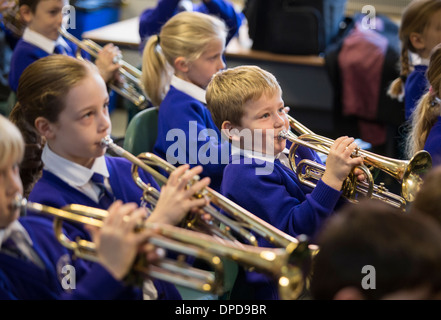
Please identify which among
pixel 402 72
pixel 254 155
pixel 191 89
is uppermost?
pixel 402 72

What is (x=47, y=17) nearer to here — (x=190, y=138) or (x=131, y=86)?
(x=131, y=86)

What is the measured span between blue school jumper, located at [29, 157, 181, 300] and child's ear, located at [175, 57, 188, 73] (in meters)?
0.77

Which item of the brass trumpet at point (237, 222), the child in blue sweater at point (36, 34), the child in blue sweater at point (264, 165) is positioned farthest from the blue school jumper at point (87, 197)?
the child in blue sweater at point (36, 34)

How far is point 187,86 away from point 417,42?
1.00m

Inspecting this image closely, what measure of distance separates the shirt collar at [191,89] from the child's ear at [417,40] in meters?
0.95

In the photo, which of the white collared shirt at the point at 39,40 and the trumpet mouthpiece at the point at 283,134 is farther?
the white collared shirt at the point at 39,40

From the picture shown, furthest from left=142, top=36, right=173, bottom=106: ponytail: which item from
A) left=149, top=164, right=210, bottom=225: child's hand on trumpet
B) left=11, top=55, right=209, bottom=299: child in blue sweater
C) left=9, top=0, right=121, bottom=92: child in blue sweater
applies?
left=149, top=164, right=210, bottom=225: child's hand on trumpet

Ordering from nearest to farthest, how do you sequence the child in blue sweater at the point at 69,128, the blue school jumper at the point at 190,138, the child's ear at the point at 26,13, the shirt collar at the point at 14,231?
the shirt collar at the point at 14,231 < the child in blue sweater at the point at 69,128 < the blue school jumper at the point at 190,138 < the child's ear at the point at 26,13

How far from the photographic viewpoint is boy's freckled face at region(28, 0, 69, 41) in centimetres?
270

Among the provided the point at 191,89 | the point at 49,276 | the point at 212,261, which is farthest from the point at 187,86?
the point at 212,261

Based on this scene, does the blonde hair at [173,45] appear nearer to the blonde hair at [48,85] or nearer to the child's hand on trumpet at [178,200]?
the blonde hair at [48,85]

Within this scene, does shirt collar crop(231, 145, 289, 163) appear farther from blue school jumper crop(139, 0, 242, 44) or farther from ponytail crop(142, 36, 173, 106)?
blue school jumper crop(139, 0, 242, 44)

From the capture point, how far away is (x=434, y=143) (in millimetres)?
1741

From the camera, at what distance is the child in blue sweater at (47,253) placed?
98 centimetres
